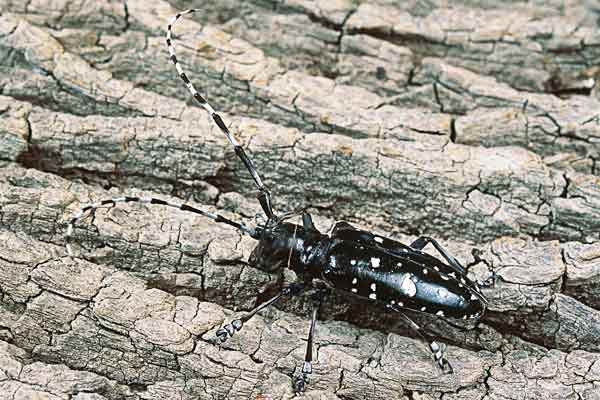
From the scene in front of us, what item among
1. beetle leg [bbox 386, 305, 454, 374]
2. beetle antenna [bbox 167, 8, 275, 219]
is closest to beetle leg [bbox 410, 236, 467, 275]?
beetle leg [bbox 386, 305, 454, 374]

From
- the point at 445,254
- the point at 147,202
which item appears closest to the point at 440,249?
the point at 445,254

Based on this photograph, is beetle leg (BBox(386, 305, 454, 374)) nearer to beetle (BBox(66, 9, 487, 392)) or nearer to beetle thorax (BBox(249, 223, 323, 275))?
beetle (BBox(66, 9, 487, 392))

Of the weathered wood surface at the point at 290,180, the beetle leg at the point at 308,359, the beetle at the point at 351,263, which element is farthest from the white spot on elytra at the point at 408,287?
the beetle leg at the point at 308,359

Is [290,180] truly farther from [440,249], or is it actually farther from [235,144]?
[440,249]

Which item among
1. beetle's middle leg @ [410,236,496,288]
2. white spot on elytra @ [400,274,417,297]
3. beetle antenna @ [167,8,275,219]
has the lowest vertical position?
white spot on elytra @ [400,274,417,297]

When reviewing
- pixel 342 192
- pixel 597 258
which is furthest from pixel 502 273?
pixel 342 192

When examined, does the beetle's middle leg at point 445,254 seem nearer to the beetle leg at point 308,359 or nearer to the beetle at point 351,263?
the beetle at point 351,263
